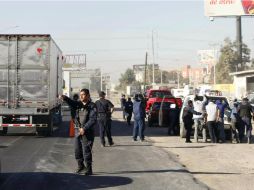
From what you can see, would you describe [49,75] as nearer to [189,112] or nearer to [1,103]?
[1,103]

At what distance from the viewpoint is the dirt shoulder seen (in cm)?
1048

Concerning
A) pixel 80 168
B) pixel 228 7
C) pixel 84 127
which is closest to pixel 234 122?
pixel 80 168

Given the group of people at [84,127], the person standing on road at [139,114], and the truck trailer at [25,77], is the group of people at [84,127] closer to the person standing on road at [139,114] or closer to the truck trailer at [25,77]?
the person standing on road at [139,114]

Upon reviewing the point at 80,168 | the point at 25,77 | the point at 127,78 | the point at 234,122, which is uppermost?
the point at 127,78

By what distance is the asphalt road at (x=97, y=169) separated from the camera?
32.2 feet

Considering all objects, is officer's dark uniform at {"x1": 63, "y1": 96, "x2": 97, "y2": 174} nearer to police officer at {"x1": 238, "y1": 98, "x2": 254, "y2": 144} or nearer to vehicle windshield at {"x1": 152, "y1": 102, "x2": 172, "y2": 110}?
police officer at {"x1": 238, "y1": 98, "x2": 254, "y2": 144}

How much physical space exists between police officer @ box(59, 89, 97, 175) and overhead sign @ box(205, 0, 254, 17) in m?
62.1

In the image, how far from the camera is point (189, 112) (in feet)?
64.2

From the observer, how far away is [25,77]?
20.4m

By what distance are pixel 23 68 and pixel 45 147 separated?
4574 mm

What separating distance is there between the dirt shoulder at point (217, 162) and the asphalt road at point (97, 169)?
0.39 meters

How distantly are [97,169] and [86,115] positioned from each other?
60.9 inches

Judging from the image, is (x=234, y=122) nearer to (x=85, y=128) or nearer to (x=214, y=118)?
(x=214, y=118)

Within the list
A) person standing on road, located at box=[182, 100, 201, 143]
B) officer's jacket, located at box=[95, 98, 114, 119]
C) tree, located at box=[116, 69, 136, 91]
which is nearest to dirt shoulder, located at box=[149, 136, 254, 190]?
person standing on road, located at box=[182, 100, 201, 143]
